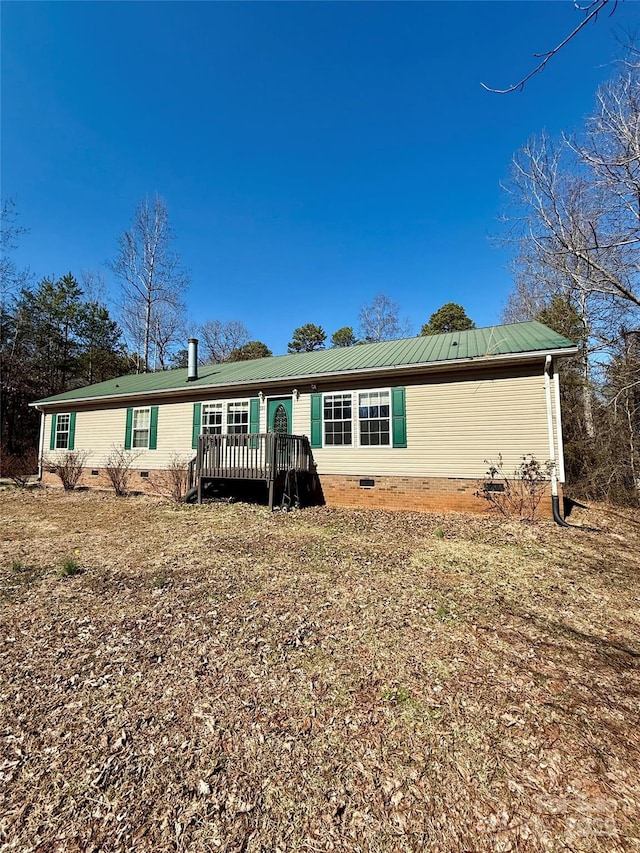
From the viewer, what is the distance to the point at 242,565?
5.24m

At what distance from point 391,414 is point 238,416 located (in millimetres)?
4698

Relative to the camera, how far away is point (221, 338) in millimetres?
30688

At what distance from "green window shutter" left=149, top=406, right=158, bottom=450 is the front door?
462 cm

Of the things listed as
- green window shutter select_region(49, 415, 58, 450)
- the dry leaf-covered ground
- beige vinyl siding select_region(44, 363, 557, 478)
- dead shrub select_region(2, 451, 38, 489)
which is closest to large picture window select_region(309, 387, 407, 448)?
beige vinyl siding select_region(44, 363, 557, 478)

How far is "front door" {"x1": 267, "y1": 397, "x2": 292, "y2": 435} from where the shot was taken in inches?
413

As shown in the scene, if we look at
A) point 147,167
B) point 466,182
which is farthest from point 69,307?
point 466,182

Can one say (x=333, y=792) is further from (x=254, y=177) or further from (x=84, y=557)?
(x=254, y=177)

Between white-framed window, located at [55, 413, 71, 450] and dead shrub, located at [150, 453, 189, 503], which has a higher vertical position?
white-framed window, located at [55, 413, 71, 450]

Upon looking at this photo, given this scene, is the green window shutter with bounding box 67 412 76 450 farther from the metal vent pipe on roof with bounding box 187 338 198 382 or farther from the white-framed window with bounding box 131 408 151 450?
the metal vent pipe on roof with bounding box 187 338 198 382

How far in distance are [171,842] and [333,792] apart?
0.77 metres

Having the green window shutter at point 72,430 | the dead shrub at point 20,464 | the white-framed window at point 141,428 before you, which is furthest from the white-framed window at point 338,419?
the dead shrub at point 20,464

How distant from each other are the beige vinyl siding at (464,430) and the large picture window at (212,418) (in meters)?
4.39

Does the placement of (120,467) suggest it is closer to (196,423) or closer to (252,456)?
(196,423)

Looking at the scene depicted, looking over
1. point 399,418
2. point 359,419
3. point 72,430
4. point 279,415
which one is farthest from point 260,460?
point 72,430
